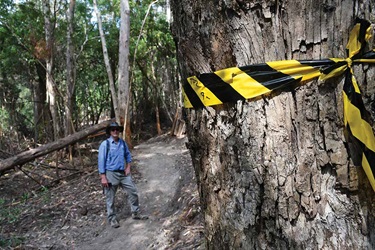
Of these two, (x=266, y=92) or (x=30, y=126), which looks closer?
(x=266, y=92)

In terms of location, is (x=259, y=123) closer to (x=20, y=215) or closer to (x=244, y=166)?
(x=244, y=166)

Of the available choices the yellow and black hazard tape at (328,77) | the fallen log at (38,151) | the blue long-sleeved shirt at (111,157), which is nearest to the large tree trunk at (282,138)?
the yellow and black hazard tape at (328,77)

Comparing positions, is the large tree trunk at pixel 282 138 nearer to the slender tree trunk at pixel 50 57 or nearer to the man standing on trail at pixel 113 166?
the man standing on trail at pixel 113 166

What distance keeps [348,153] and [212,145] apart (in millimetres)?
473

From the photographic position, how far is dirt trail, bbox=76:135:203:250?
543cm

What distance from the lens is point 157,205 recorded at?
7062mm

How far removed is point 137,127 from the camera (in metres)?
16.8

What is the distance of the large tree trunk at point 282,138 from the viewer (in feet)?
3.59

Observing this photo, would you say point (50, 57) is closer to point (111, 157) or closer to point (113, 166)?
point (111, 157)

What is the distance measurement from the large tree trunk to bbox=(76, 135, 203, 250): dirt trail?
320cm

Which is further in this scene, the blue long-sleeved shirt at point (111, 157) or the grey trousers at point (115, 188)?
the grey trousers at point (115, 188)

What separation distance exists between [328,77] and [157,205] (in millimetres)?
6329

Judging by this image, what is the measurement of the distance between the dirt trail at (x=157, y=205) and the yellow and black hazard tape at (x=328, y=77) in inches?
133

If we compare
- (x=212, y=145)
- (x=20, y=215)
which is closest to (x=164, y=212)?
(x=20, y=215)
